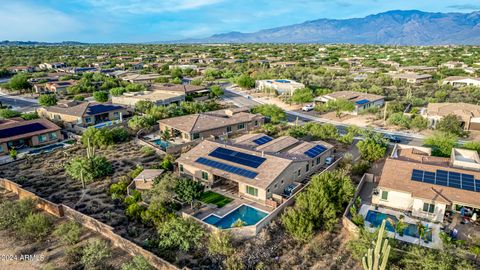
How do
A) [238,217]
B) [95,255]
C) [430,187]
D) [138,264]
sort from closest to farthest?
[138,264], [95,255], [430,187], [238,217]

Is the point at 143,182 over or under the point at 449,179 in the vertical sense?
under

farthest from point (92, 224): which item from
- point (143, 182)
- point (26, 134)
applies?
point (26, 134)

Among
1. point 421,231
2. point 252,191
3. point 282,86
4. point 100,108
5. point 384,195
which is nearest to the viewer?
point 421,231

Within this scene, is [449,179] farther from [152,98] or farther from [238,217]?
[152,98]

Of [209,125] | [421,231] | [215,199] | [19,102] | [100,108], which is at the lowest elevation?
[215,199]

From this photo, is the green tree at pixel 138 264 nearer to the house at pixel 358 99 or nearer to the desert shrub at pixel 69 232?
the desert shrub at pixel 69 232

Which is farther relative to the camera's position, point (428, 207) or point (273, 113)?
point (273, 113)

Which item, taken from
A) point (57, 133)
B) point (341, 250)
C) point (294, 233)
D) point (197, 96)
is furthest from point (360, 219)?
point (197, 96)

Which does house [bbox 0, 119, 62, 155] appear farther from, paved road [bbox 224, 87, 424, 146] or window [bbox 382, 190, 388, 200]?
window [bbox 382, 190, 388, 200]
